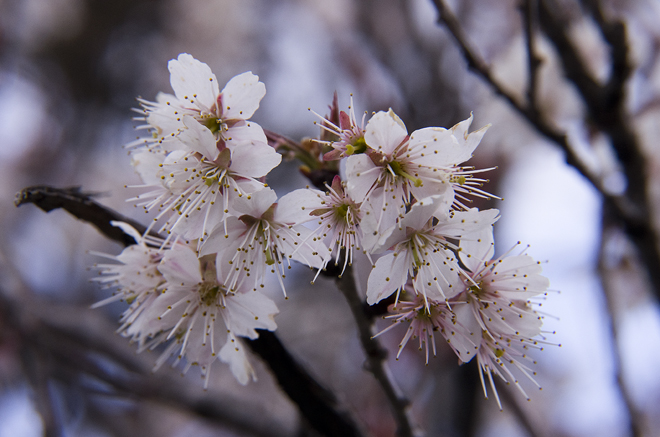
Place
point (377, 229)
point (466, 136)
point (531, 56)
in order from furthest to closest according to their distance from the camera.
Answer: point (531, 56) → point (466, 136) → point (377, 229)

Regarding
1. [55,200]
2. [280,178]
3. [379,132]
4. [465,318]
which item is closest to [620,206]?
[465,318]

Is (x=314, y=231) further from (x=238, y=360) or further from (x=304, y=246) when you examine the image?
(x=238, y=360)

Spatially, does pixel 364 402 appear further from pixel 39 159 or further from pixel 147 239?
pixel 39 159

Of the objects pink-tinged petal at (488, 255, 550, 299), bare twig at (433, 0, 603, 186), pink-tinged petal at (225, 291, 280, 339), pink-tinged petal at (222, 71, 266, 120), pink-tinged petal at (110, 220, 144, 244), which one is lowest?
pink-tinged petal at (225, 291, 280, 339)

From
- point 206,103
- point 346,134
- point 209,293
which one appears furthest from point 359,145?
point 209,293

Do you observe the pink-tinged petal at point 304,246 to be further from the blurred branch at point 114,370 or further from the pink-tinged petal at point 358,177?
the blurred branch at point 114,370

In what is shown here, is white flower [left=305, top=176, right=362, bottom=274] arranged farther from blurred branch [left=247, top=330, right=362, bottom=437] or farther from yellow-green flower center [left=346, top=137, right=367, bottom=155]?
blurred branch [left=247, top=330, right=362, bottom=437]

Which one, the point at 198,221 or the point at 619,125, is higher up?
the point at 619,125

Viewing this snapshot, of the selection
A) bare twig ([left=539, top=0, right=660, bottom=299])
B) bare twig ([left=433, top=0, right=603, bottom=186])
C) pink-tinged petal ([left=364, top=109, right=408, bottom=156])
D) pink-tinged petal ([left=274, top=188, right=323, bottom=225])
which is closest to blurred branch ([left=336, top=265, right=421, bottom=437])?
pink-tinged petal ([left=274, top=188, right=323, bottom=225])
